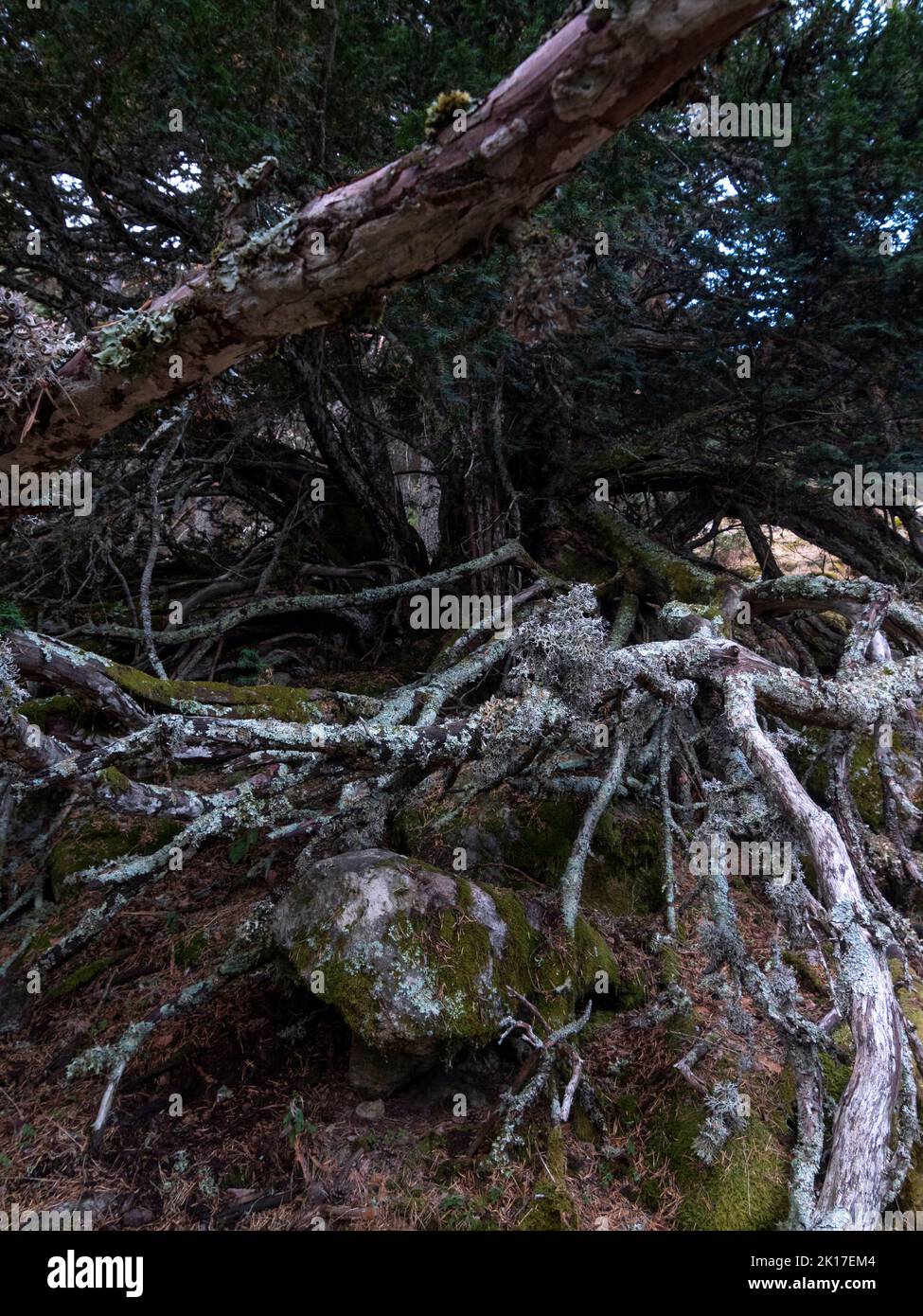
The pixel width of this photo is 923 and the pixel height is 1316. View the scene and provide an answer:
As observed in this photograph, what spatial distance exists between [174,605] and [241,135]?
10.6 feet

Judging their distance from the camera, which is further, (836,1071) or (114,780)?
(836,1071)

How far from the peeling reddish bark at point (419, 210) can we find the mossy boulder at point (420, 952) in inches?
80.0

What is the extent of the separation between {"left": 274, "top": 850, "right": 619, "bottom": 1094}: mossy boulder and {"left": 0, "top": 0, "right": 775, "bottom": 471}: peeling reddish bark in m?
2.03

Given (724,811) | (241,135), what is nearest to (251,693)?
(724,811)

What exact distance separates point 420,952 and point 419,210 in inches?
100

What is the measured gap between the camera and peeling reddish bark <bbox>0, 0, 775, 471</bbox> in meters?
1.58

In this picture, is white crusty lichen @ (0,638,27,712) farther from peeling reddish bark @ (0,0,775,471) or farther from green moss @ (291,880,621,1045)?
green moss @ (291,880,621,1045)

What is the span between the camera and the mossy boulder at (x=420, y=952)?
262cm

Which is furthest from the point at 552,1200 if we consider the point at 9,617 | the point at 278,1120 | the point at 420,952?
the point at 9,617

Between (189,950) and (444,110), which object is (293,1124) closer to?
(189,950)

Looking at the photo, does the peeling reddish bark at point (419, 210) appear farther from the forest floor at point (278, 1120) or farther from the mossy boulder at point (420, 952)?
the forest floor at point (278, 1120)

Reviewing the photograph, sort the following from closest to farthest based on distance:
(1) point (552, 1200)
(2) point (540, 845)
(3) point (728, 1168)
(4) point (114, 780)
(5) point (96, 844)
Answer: (1) point (552, 1200), (3) point (728, 1168), (4) point (114, 780), (2) point (540, 845), (5) point (96, 844)

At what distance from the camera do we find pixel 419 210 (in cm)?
188
